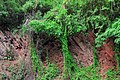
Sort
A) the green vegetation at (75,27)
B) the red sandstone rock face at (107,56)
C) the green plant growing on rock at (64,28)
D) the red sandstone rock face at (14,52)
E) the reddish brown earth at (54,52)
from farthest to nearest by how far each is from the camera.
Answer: the red sandstone rock face at (14,52)
the green plant growing on rock at (64,28)
the reddish brown earth at (54,52)
the red sandstone rock face at (107,56)
the green vegetation at (75,27)

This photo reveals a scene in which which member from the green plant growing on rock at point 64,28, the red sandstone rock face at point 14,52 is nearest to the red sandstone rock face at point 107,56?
the green plant growing on rock at point 64,28

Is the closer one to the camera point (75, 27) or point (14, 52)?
point (75, 27)

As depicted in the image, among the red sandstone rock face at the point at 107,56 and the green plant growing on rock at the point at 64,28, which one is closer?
the red sandstone rock face at the point at 107,56

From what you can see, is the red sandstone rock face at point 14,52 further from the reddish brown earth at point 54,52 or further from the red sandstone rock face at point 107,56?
the red sandstone rock face at point 107,56

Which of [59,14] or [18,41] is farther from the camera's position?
[18,41]

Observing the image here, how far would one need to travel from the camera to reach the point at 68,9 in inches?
325

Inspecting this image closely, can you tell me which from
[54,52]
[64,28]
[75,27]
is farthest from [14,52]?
[75,27]

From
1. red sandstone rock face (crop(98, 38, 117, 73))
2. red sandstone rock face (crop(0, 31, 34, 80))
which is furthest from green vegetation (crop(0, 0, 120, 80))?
red sandstone rock face (crop(0, 31, 34, 80))

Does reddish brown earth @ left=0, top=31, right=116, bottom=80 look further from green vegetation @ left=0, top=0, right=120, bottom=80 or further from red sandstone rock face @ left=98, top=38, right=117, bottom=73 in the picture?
green vegetation @ left=0, top=0, right=120, bottom=80

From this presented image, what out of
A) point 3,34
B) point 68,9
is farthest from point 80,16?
point 3,34

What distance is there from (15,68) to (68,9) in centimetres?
299

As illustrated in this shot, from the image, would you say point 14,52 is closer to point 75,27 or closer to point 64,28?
point 64,28

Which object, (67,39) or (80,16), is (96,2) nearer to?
(80,16)

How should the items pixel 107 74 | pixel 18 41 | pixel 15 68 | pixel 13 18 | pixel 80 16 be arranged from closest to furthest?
1. pixel 107 74
2. pixel 80 16
3. pixel 15 68
4. pixel 18 41
5. pixel 13 18
